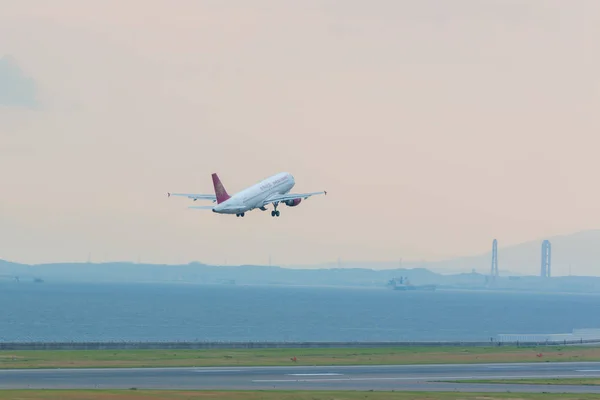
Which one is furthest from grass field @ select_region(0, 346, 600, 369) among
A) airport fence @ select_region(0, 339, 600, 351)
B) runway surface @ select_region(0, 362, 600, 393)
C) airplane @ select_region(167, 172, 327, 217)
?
airplane @ select_region(167, 172, 327, 217)

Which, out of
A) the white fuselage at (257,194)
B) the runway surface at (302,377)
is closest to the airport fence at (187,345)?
the white fuselage at (257,194)

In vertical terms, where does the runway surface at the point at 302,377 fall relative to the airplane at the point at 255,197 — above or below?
below

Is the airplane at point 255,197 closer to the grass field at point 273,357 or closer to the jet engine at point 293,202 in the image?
the jet engine at point 293,202

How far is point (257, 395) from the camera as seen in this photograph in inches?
3000

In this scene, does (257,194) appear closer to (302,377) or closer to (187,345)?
(187,345)

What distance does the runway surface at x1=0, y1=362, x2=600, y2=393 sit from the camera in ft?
271

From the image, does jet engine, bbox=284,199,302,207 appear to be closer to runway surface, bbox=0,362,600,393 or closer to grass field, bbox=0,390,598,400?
runway surface, bbox=0,362,600,393

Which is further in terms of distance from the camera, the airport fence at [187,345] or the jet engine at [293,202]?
the jet engine at [293,202]

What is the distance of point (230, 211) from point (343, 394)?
3564 centimetres

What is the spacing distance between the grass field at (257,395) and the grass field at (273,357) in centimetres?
2189

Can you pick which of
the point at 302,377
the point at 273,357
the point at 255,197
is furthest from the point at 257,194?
the point at 302,377

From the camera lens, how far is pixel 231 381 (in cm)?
8588

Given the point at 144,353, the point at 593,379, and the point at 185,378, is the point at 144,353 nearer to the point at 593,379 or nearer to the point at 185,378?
the point at 185,378

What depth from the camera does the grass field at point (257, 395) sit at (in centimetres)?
7350
